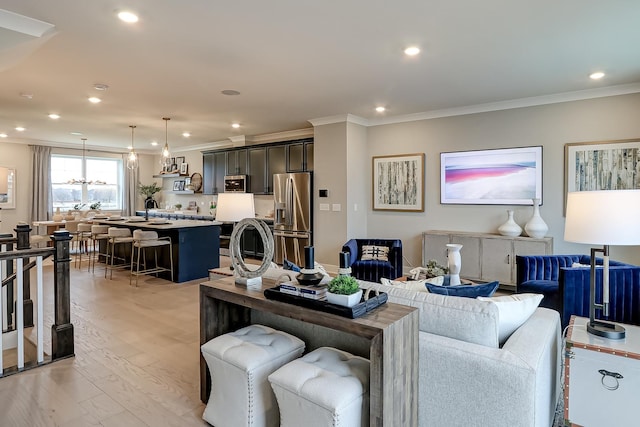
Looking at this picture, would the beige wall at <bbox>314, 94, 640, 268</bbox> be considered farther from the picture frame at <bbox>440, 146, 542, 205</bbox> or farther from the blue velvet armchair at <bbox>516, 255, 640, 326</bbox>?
the blue velvet armchair at <bbox>516, 255, 640, 326</bbox>

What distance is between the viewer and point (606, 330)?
6.25 ft

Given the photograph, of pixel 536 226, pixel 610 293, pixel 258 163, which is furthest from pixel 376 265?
pixel 258 163

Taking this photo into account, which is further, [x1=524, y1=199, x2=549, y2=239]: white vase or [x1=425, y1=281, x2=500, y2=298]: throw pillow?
[x1=524, y1=199, x2=549, y2=239]: white vase

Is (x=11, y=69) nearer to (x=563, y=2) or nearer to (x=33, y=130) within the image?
(x=33, y=130)

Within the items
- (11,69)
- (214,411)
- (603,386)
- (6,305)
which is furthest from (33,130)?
(603,386)

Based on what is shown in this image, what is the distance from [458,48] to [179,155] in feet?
29.0

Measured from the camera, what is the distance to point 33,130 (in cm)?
759

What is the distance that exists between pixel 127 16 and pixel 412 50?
96.2 inches

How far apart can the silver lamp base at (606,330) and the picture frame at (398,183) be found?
13.5 ft

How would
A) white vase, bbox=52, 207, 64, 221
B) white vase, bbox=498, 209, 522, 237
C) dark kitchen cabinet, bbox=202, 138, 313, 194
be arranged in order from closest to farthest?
white vase, bbox=498, 209, 522, 237 < dark kitchen cabinet, bbox=202, 138, 313, 194 < white vase, bbox=52, 207, 64, 221

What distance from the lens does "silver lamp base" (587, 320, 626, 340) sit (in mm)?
1855

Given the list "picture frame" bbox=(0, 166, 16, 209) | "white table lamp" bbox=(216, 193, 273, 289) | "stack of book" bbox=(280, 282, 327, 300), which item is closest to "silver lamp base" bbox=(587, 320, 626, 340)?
"stack of book" bbox=(280, 282, 327, 300)

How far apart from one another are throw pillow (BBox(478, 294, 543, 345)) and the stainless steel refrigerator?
15.8ft

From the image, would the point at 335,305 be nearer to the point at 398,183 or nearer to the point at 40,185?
the point at 398,183
